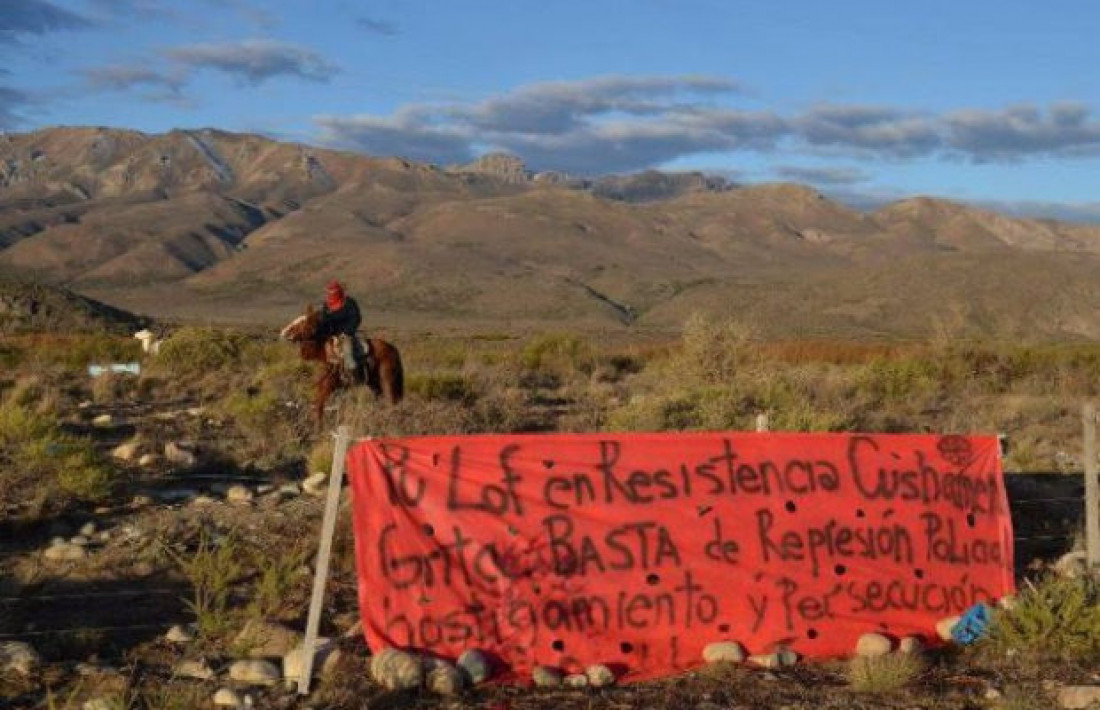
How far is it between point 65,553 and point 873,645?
5571 millimetres

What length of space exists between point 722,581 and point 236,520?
4211 mm

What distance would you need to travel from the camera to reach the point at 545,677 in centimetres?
698

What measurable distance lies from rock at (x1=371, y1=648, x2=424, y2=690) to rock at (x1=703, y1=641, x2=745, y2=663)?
165cm

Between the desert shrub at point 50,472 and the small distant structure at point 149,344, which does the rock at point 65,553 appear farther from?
the small distant structure at point 149,344

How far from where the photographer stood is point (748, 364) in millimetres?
22062

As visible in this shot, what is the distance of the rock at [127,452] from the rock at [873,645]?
8.29 metres

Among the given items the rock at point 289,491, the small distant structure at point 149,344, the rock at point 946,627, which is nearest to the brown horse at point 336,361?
the rock at point 289,491

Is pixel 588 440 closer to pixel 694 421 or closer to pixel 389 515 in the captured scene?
pixel 389 515

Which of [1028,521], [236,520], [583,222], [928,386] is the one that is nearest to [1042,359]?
[928,386]

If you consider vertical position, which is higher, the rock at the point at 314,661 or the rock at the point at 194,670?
the rock at the point at 314,661

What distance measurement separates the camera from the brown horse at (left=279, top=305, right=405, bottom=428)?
50.4ft

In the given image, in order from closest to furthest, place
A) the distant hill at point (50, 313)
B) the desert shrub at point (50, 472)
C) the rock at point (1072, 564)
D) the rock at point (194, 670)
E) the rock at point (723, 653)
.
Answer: the rock at point (194, 670) → the rock at point (723, 653) → the rock at point (1072, 564) → the desert shrub at point (50, 472) → the distant hill at point (50, 313)

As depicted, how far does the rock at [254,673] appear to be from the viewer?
6.86m

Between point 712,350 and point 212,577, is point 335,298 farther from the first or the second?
point 212,577
